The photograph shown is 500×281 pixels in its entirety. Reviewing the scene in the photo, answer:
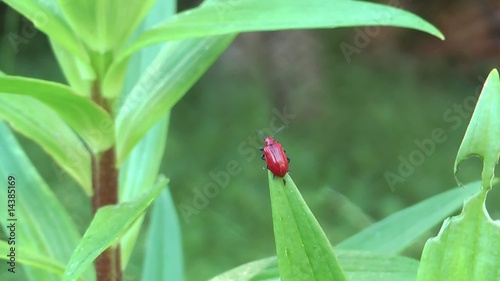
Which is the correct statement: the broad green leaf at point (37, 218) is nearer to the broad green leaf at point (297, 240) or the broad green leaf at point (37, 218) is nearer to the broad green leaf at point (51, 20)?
the broad green leaf at point (51, 20)

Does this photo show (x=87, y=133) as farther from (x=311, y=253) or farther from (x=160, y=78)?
(x=311, y=253)

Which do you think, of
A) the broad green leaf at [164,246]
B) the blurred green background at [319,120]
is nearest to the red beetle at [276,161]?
the broad green leaf at [164,246]

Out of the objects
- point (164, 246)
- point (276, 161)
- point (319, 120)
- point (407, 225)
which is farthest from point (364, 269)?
point (319, 120)

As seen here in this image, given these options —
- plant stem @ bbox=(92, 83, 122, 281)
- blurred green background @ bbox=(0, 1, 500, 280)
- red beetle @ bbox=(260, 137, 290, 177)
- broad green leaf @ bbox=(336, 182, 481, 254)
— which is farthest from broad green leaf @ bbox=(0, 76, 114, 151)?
blurred green background @ bbox=(0, 1, 500, 280)

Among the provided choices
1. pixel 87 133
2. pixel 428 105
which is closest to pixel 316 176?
pixel 428 105

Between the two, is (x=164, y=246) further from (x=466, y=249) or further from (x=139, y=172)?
(x=466, y=249)
